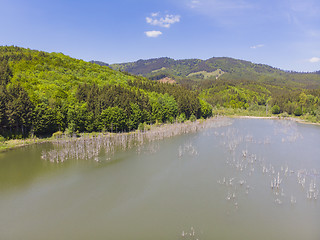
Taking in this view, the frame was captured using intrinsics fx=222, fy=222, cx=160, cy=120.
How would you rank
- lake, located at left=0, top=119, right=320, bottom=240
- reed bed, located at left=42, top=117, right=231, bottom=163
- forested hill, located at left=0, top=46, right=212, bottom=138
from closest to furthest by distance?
lake, located at left=0, top=119, right=320, bottom=240
reed bed, located at left=42, top=117, right=231, bottom=163
forested hill, located at left=0, top=46, right=212, bottom=138

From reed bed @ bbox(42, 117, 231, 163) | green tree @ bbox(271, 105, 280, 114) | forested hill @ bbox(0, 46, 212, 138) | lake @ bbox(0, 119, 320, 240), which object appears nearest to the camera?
A: lake @ bbox(0, 119, 320, 240)

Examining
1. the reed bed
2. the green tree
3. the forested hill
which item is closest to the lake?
the reed bed

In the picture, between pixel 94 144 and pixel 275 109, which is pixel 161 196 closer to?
pixel 94 144

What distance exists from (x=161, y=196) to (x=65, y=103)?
147 ft

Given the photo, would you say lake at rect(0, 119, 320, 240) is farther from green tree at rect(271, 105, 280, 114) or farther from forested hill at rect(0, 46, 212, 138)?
green tree at rect(271, 105, 280, 114)

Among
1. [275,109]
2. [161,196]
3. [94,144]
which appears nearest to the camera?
[161,196]

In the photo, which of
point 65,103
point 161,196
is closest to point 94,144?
point 65,103

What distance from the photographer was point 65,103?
60.2 metres

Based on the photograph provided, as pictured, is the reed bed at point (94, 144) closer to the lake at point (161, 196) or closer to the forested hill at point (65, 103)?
the lake at point (161, 196)

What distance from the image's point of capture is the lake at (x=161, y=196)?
65.2 ft

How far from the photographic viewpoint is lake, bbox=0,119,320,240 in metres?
19.9

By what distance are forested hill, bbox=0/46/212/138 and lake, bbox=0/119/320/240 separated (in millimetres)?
10658

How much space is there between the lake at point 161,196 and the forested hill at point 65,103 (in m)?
10.7

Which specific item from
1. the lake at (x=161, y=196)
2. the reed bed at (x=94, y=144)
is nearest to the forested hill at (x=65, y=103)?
the reed bed at (x=94, y=144)
